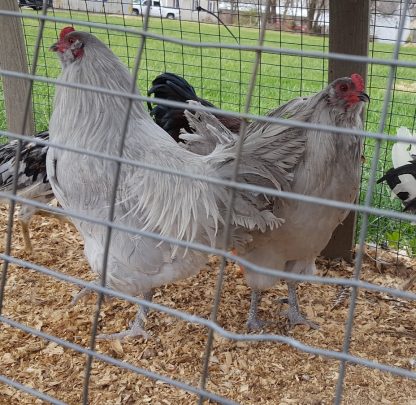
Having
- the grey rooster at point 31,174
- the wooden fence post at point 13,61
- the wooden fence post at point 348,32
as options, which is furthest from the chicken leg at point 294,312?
the wooden fence post at point 13,61

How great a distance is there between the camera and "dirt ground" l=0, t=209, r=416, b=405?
102 inches

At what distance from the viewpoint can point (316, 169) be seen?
269 cm

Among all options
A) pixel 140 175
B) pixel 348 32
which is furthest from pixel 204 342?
pixel 348 32

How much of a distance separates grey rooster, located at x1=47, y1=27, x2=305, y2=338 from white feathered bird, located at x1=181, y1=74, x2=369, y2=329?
71 mm

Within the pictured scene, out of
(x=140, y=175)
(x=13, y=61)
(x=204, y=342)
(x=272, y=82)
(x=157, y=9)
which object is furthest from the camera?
(x=272, y=82)

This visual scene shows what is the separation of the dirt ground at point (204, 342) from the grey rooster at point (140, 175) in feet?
1.66

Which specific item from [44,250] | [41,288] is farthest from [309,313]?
[44,250]

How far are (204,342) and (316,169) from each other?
3.94ft

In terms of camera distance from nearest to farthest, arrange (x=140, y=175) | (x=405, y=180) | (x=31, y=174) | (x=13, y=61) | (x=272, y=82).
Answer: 1. (x=140, y=175)
2. (x=405, y=180)
3. (x=31, y=174)
4. (x=13, y=61)
5. (x=272, y=82)

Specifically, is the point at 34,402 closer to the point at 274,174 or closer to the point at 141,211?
the point at 141,211

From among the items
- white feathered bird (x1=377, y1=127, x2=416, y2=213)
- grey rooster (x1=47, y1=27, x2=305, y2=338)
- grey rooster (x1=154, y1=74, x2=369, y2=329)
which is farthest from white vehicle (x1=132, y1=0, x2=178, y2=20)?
white feathered bird (x1=377, y1=127, x2=416, y2=213)

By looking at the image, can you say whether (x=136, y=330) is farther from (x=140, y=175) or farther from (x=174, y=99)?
(x=174, y=99)

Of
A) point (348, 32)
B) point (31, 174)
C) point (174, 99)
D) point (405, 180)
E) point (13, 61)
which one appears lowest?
point (31, 174)

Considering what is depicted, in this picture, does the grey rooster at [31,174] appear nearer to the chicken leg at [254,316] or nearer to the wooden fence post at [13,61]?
the wooden fence post at [13,61]
